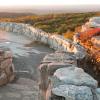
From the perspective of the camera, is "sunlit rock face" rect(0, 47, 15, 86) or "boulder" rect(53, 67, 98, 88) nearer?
"boulder" rect(53, 67, 98, 88)

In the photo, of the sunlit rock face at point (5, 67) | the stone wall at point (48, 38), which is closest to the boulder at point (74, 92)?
the sunlit rock face at point (5, 67)

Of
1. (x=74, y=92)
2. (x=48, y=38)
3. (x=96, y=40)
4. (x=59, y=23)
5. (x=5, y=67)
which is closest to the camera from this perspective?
(x=74, y=92)

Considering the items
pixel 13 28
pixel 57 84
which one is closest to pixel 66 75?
pixel 57 84

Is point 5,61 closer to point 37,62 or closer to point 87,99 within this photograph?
point 37,62

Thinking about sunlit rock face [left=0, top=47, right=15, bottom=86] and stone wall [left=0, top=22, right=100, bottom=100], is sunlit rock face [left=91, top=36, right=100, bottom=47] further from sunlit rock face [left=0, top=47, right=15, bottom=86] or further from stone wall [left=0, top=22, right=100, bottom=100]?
sunlit rock face [left=0, top=47, right=15, bottom=86]

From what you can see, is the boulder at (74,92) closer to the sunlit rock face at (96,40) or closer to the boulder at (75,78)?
the boulder at (75,78)

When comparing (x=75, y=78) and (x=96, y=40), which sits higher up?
(x=75, y=78)

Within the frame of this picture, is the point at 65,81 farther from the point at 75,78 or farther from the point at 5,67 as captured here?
the point at 5,67

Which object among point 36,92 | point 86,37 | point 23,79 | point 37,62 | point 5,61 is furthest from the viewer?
point 86,37

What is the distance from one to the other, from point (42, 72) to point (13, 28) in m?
29.5

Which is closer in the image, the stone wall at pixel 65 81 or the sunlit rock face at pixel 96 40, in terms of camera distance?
the stone wall at pixel 65 81

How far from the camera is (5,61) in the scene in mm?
16062

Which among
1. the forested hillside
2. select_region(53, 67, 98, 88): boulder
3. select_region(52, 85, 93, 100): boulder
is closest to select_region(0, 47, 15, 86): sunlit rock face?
select_region(53, 67, 98, 88): boulder

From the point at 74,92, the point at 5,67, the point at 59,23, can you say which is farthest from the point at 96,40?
the point at 59,23
